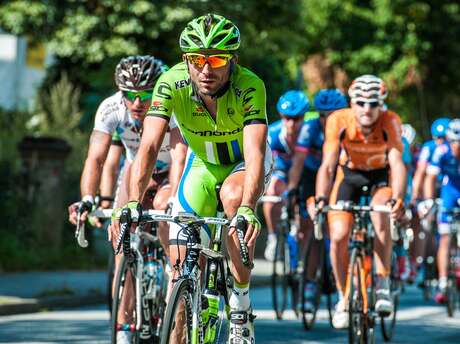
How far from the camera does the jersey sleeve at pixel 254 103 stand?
7.25 m

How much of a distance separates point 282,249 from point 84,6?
16.0 metres

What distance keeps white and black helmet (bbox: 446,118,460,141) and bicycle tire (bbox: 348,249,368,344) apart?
543cm

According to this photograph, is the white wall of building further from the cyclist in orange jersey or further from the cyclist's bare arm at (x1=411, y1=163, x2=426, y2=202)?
the cyclist in orange jersey

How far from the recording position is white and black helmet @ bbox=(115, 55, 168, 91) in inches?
364

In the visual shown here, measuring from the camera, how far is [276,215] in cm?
1399

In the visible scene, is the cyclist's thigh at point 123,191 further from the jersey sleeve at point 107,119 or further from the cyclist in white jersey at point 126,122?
the jersey sleeve at point 107,119

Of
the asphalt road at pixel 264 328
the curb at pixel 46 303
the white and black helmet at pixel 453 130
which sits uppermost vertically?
the white and black helmet at pixel 453 130

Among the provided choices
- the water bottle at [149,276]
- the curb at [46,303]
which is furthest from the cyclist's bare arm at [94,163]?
the curb at [46,303]

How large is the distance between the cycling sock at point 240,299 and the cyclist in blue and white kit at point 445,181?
7622 millimetres

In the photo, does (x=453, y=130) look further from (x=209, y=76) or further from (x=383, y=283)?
(x=209, y=76)

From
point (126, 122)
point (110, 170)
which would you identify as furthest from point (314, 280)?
point (126, 122)

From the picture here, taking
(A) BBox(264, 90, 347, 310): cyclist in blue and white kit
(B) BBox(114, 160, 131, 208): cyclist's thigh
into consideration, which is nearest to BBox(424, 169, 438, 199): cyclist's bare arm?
(A) BBox(264, 90, 347, 310): cyclist in blue and white kit

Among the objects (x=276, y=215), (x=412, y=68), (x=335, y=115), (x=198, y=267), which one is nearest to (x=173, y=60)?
(x=412, y=68)

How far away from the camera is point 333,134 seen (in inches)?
410
